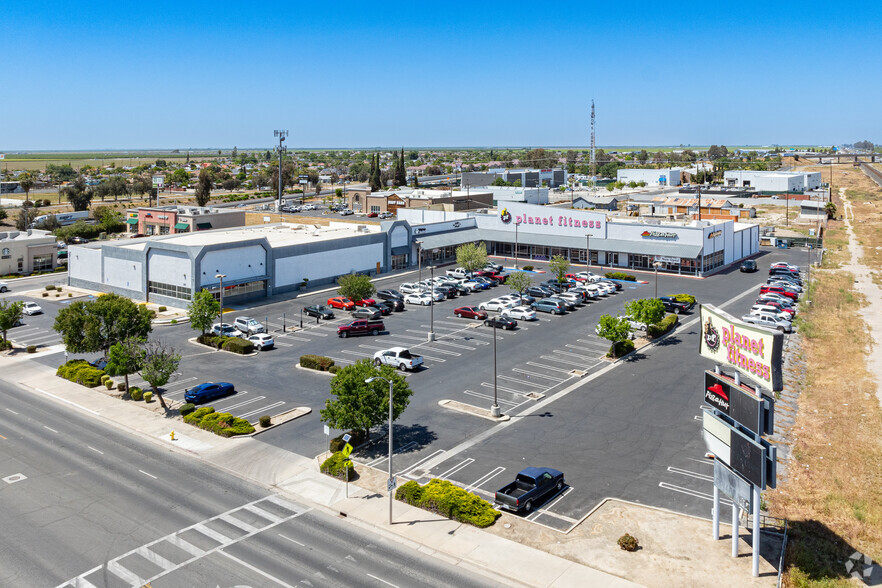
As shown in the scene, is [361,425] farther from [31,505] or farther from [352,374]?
[31,505]

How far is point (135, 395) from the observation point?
45688mm

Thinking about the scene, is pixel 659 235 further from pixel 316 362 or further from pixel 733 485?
pixel 733 485

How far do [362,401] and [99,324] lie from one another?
24.2 metres

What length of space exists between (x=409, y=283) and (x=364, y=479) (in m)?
48.7

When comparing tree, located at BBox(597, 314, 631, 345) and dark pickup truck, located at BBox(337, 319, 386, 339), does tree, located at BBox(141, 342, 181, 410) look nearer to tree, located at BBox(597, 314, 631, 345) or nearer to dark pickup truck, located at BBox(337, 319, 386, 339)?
dark pickup truck, located at BBox(337, 319, 386, 339)

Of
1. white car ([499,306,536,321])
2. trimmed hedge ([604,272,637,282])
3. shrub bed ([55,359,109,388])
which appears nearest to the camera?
shrub bed ([55,359,109,388])

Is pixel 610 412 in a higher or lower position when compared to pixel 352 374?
lower

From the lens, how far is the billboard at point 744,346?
2553 centimetres

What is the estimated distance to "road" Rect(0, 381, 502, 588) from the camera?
84.9ft

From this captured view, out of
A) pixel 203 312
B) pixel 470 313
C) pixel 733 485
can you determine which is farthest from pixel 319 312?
pixel 733 485

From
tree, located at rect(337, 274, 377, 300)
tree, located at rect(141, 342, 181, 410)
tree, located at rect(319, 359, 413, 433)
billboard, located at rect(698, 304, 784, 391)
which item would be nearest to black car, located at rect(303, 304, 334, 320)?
tree, located at rect(337, 274, 377, 300)

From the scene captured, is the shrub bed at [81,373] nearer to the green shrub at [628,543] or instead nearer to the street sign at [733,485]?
the green shrub at [628,543]

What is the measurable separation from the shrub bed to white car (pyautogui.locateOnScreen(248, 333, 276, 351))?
453 inches

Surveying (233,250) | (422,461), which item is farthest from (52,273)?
(422,461)
